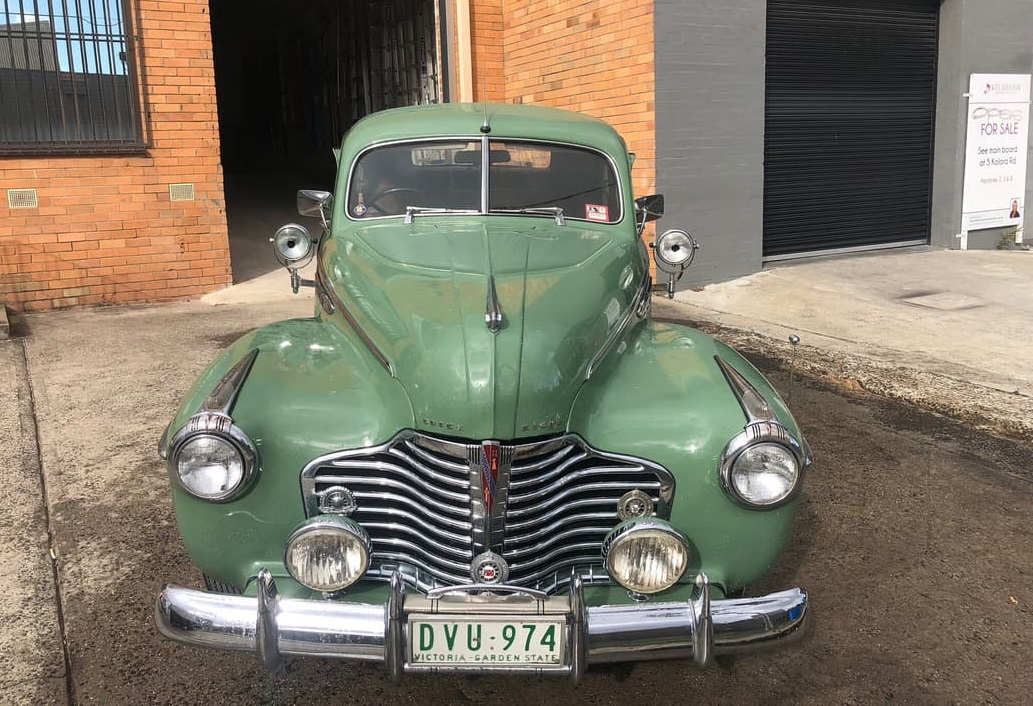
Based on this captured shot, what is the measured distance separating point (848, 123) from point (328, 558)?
1033cm

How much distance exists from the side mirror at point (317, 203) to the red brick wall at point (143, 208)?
207 inches

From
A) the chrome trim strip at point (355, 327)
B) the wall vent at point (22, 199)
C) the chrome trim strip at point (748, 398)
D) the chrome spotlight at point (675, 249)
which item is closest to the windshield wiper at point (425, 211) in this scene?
the chrome trim strip at point (355, 327)

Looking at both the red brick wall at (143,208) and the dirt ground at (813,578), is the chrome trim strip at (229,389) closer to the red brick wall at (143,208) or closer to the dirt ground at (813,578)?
the dirt ground at (813,578)

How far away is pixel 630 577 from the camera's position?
97.4 inches

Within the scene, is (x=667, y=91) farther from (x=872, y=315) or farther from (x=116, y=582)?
(x=116, y=582)

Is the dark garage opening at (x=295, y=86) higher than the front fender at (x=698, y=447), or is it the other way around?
the dark garage opening at (x=295, y=86)

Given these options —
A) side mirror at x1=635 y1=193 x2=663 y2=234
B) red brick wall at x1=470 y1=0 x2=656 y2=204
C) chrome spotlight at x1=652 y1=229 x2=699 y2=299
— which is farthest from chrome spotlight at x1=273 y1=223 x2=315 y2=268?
red brick wall at x1=470 y1=0 x2=656 y2=204

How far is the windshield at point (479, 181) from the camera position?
3814mm

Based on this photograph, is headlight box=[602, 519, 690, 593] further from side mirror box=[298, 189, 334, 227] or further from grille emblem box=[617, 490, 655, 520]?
side mirror box=[298, 189, 334, 227]

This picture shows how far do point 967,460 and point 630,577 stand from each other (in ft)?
10.5

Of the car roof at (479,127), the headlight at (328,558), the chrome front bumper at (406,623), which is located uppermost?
the car roof at (479,127)

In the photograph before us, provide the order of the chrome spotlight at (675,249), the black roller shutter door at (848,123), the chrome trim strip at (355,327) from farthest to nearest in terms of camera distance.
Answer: the black roller shutter door at (848,123), the chrome spotlight at (675,249), the chrome trim strip at (355,327)

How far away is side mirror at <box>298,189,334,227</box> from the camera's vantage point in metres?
4.30

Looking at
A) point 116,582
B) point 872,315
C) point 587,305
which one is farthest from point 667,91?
point 116,582
